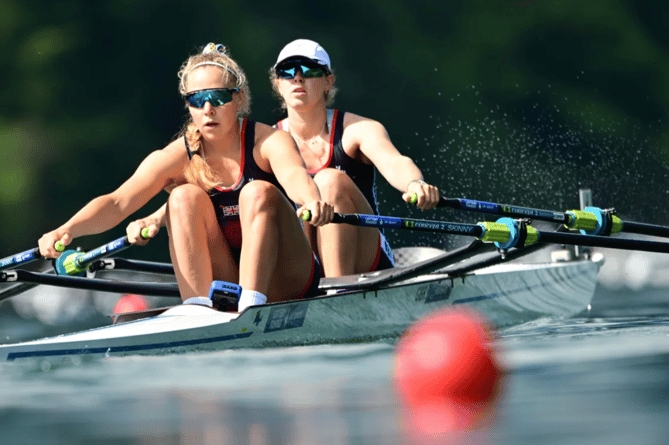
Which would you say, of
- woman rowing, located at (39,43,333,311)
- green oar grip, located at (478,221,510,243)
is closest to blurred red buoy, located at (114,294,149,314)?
woman rowing, located at (39,43,333,311)

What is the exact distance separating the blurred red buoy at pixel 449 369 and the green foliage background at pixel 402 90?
6560mm

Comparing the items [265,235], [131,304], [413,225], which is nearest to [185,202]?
[265,235]

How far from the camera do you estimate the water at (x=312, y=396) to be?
207cm

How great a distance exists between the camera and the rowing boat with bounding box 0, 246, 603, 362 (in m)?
3.29

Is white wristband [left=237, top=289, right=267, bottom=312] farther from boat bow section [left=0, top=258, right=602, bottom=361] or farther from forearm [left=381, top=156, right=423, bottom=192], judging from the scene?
forearm [left=381, top=156, right=423, bottom=192]

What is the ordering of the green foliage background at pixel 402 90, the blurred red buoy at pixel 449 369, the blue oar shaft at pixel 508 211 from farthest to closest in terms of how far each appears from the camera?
the green foliage background at pixel 402 90
the blue oar shaft at pixel 508 211
the blurred red buoy at pixel 449 369

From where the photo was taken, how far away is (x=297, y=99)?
4270 millimetres

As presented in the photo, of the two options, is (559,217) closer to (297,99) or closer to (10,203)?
(297,99)

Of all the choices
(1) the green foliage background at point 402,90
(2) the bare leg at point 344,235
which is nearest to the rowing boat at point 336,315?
(2) the bare leg at point 344,235

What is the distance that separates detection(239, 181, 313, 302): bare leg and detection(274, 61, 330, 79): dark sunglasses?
0.89 m

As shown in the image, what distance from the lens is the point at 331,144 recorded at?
430 centimetres

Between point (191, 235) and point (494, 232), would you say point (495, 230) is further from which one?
point (191, 235)

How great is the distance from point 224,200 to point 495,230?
0.98 m

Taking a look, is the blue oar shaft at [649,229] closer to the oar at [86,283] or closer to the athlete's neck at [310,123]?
the athlete's neck at [310,123]
